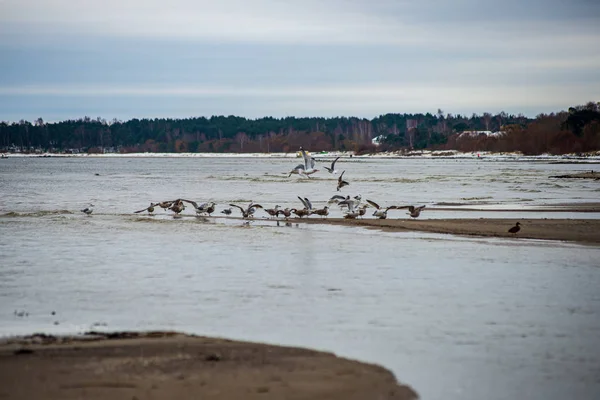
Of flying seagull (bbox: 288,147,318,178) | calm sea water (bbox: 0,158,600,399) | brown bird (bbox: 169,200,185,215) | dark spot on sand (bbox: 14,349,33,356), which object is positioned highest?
flying seagull (bbox: 288,147,318,178)

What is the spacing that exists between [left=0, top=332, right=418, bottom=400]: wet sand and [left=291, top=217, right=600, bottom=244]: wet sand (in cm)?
1138

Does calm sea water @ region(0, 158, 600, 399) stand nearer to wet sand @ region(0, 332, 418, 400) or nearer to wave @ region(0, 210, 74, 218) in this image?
wet sand @ region(0, 332, 418, 400)

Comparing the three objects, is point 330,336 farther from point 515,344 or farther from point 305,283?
point 305,283

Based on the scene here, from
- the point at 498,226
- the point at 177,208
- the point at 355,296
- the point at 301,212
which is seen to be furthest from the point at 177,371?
the point at 177,208

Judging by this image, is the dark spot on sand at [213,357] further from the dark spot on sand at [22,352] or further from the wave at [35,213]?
the wave at [35,213]

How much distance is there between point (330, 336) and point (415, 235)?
11009mm

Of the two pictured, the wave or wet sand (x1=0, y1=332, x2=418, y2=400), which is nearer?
wet sand (x1=0, y1=332, x2=418, y2=400)

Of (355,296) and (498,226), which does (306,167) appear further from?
(355,296)

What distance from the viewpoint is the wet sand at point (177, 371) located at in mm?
6645

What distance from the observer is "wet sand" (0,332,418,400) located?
6.64 metres

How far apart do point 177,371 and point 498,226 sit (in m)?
14.7

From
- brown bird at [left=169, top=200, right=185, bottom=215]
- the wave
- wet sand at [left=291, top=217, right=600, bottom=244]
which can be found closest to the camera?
wet sand at [left=291, top=217, right=600, bottom=244]

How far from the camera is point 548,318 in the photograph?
9.73 metres

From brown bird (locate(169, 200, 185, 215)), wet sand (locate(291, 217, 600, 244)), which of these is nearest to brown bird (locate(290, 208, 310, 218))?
wet sand (locate(291, 217, 600, 244))
